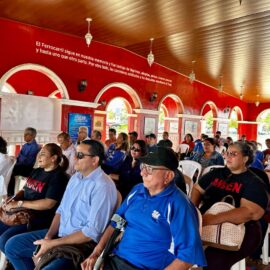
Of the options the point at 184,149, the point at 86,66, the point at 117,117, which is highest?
the point at 86,66

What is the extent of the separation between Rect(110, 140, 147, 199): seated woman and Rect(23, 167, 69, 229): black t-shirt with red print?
1.12 m

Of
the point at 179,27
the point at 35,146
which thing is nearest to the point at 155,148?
the point at 35,146

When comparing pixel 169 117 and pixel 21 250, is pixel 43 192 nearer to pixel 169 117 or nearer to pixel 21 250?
pixel 21 250

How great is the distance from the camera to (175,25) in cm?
609

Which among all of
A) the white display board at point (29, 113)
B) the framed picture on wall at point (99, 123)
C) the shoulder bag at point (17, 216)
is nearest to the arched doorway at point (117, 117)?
the framed picture on wall at point (99, 123)

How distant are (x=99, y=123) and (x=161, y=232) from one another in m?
9.00

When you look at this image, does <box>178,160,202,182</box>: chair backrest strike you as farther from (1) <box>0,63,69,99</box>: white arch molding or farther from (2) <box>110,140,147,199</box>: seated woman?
(1) <box>0,63,69,99</box>: white arch molding

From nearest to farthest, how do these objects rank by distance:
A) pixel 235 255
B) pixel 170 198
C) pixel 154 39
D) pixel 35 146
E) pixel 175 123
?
pixel 170 198 < pixel 235 255 < pixel 35 146 < pixel 154 39 < pixel 175 123

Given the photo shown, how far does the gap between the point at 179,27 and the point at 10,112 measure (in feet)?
12.9

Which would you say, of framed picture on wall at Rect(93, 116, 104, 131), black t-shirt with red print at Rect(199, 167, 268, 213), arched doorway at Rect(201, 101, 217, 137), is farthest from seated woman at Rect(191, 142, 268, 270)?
arched doorway at Rect(201, 101, 217, 137)

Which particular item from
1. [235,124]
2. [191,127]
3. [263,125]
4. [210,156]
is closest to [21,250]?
[210,156]

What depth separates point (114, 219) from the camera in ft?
6.21

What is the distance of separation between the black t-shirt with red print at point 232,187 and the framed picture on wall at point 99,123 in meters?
7.83

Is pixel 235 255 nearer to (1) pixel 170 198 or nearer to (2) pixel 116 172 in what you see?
(1) pixel 170 198
